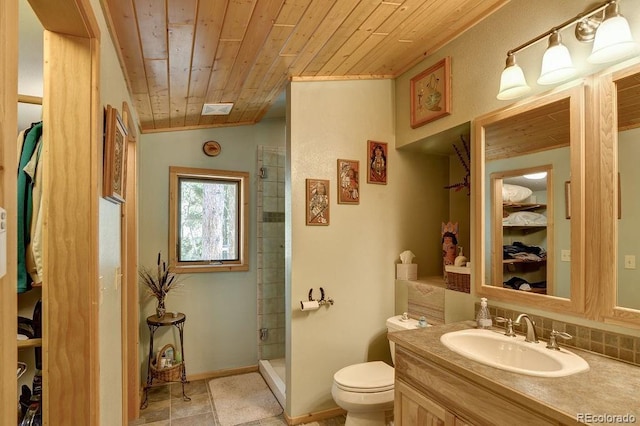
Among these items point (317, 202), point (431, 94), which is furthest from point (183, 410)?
point (431, 94)

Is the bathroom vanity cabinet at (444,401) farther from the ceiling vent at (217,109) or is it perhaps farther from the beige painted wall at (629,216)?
the ceiling vent at (217,109)

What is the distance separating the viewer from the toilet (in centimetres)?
214

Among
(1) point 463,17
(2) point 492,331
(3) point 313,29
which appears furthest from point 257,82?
(2) point 492,331

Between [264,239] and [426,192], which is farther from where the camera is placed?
[264,239]

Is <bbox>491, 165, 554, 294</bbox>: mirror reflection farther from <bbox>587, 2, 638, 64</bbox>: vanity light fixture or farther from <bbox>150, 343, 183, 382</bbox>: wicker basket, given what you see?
<bbox>150, 343, 183, 382</bbox>: wicker basket

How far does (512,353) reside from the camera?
1.66m

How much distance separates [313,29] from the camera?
6.46 ft

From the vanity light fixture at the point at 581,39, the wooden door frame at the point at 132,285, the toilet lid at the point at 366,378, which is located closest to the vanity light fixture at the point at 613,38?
the vanity light fixture at the point at 581,39

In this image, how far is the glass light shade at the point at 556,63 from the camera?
1529mm

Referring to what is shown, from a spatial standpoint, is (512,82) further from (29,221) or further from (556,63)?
(29,221)

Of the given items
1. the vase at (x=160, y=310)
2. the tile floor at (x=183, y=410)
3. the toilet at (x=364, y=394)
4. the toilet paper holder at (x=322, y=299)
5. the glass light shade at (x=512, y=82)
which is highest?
the glass light shade at (x=512, y=82)

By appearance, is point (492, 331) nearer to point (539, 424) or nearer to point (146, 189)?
point (539, 424)

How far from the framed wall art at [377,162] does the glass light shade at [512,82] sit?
1.11 metres

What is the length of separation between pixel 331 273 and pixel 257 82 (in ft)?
4.81
